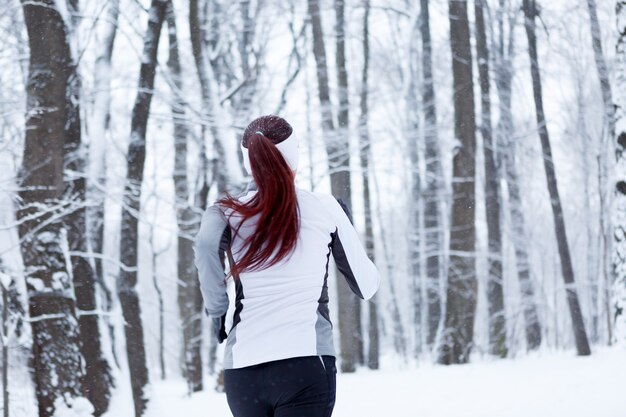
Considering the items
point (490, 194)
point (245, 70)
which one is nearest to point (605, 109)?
point (490, 194)

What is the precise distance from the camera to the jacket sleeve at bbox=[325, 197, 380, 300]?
2906mm

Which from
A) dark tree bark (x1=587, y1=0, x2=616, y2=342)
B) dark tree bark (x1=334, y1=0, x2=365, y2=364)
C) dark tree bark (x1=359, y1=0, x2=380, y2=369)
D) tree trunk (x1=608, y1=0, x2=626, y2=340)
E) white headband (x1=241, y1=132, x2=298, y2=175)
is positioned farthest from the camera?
dark tree bark (x1=359, y1=0, x2=380, y2=369)

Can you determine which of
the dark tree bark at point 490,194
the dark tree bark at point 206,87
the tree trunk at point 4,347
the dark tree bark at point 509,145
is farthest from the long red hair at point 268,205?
the dark tree bark at point 509,145

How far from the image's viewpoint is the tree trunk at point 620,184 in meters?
9.73

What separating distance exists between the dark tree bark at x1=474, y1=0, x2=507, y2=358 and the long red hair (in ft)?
48.2

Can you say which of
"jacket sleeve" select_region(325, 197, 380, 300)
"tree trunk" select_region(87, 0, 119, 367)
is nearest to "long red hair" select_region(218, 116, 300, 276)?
"jacket sleeve" select_region(325, 197, 380, 300)

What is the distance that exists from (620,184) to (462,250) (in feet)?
20.9

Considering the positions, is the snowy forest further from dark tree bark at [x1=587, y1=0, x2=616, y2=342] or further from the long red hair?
the long red hair

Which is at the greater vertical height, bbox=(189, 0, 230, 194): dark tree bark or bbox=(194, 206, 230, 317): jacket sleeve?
bbox=(189, 0, 230, 194): dark tree bark

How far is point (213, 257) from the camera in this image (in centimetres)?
285

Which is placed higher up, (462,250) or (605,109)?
(605,109)

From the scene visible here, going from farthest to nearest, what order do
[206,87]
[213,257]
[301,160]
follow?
[301,160] < [206,87] < [213,257]

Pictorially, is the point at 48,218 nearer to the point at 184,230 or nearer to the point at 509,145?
the point at 184,230

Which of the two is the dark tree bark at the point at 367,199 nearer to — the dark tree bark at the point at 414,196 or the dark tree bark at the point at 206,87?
the dark tree bark at the point at 414,196
